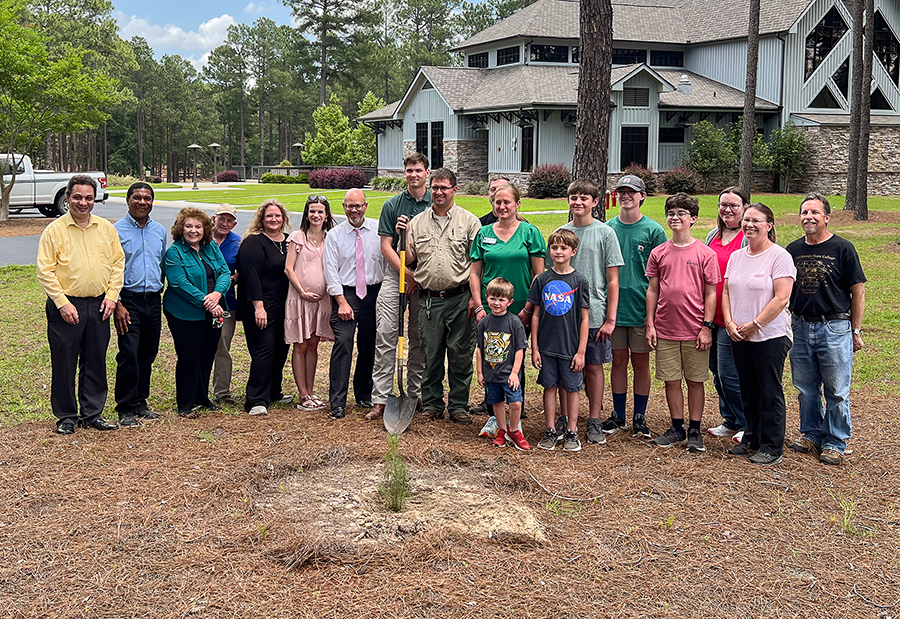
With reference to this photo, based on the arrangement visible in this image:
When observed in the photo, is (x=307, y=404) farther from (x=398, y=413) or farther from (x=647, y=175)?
(x=647, y=175)

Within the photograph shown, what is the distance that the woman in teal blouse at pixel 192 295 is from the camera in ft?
20.2

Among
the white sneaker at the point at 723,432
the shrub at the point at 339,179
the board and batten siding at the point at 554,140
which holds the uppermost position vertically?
the board and batten siding at the point at 554,140

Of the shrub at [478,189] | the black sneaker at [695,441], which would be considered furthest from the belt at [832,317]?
the shrub at [478,189]

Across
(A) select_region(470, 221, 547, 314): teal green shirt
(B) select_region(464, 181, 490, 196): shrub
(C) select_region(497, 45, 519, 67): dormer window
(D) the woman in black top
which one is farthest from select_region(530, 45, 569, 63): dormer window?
(A) select_region(470, 221, 547, 314): teal green shirt

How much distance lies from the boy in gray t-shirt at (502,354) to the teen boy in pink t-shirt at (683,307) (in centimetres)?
93

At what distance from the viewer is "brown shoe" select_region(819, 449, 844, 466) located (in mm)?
5414

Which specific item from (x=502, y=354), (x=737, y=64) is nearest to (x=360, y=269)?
(x=502, y=354)

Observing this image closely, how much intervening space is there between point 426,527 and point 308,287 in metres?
2.63

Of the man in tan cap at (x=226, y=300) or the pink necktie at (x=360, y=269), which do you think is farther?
the man in tan cap at (x=226, y=300)

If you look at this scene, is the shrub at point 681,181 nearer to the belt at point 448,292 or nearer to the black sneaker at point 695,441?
the belt at point 448,292

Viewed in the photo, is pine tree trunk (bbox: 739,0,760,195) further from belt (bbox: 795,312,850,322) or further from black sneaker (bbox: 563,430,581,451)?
black sneaker (bbox: 563,430,581,451)

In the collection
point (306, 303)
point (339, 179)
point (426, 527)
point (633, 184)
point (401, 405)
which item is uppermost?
point (339, 179)

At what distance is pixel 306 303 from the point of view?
6.49 metres

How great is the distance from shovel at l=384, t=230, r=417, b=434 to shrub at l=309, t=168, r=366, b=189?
36104 millimetres
